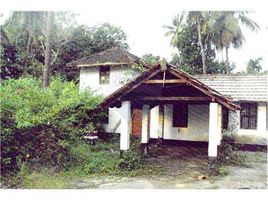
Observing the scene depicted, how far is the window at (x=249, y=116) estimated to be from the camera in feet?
49.5

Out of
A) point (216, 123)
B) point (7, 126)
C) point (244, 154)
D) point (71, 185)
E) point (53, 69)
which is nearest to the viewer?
point (71, 185)

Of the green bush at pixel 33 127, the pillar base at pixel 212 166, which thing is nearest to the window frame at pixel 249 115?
the pillar base at pixel 212 166

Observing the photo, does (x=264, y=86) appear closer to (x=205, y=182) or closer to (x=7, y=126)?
(x=205, y=182)

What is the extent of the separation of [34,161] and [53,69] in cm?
853

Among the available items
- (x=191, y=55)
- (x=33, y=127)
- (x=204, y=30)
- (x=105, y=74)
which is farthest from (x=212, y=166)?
(x=204, y=30)

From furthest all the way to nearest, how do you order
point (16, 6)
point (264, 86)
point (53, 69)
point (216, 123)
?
point (53, 69) < point (264, 86) < point (216, 123) < point (16, 6)

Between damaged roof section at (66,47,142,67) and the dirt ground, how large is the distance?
539cm

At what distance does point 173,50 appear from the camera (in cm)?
1823

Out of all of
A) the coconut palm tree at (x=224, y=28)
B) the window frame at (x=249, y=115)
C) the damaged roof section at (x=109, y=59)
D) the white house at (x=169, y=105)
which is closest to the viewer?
the white house at (x=169, y=105)

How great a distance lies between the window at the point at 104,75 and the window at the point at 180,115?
3621mm

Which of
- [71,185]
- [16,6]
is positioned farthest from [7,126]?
[16,6]

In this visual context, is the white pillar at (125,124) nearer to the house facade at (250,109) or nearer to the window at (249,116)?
the house facade at (250,109)

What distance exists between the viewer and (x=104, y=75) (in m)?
17.3

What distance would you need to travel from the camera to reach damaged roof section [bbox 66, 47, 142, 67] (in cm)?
1636
